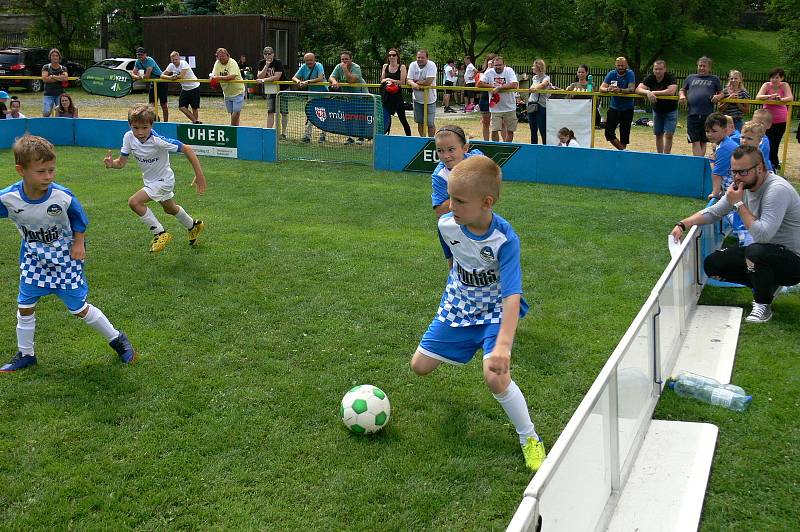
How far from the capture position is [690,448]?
190 inches

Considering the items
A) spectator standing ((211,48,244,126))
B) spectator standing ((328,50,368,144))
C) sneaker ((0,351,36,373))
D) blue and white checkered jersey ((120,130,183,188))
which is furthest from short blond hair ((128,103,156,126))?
spectator standing ((211,48,244,126))

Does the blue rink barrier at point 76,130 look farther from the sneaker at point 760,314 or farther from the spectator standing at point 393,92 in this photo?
the sneaker at point 760,314

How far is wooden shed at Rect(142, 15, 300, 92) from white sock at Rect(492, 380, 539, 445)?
101 feet

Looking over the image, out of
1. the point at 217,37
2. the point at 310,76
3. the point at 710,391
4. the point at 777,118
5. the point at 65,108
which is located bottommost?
the point at 710,391

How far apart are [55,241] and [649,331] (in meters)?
4.22

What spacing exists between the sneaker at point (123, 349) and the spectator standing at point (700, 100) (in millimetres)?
10617

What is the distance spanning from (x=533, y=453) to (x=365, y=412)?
1047 millimetres

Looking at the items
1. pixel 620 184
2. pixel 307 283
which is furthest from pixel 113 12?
pixel 307 283

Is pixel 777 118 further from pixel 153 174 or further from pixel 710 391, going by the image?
pixel 153 174

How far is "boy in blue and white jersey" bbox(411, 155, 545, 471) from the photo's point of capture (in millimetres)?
4184

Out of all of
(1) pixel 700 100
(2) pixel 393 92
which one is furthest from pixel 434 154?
(1) pixel 700 100

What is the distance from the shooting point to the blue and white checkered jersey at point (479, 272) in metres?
4.37

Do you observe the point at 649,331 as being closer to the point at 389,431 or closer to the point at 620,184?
the point at 389,431

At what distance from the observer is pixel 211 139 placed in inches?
690
